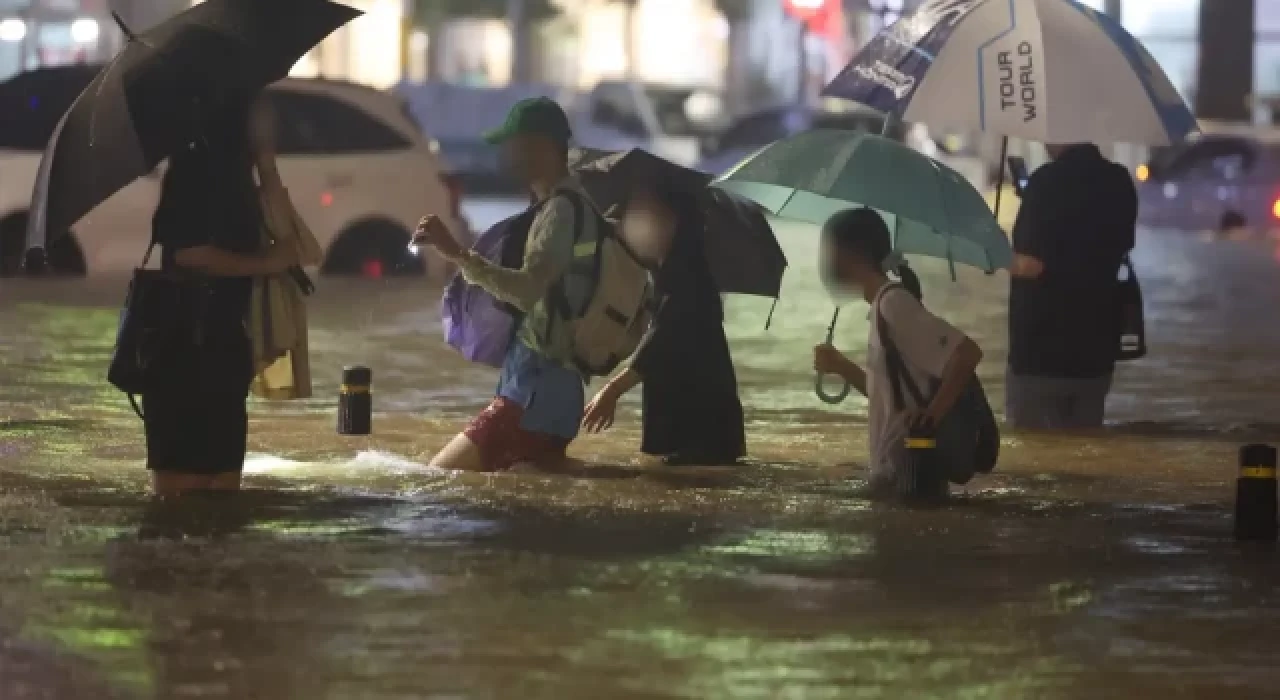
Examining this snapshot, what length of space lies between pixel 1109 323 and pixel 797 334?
630 centimetres

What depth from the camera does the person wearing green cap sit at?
383 inches

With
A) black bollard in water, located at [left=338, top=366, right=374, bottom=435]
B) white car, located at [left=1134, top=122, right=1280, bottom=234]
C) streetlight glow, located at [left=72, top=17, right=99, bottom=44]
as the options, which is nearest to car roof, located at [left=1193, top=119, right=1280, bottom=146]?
Result: white car, located at [left=1134, top=122, right=1280, bottom=234]

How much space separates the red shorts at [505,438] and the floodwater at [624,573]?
0.11 metres

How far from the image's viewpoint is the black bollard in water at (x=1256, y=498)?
9312 millimetres

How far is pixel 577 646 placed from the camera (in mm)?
7223

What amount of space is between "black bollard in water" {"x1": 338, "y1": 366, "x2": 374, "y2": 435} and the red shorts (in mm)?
1930

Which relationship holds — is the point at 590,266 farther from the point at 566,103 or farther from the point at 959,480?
the point at 566,103

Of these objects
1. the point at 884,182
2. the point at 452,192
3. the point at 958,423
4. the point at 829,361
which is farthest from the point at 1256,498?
the point at 452,192

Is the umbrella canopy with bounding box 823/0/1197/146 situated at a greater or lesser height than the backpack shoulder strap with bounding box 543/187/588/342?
greater

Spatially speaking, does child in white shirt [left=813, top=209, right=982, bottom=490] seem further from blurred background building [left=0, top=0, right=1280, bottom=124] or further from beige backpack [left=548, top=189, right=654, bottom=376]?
blurred background building [left=0, top=0, right=1280, bottom=124]

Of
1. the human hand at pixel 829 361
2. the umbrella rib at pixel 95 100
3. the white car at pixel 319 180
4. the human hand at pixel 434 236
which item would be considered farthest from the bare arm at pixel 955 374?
the white car at pixel 319 180

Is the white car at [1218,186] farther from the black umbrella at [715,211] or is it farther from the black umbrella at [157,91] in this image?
the black umbrella at [157,91]

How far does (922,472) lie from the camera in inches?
388

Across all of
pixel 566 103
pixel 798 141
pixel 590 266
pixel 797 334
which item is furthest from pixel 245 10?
pixel 566 103
